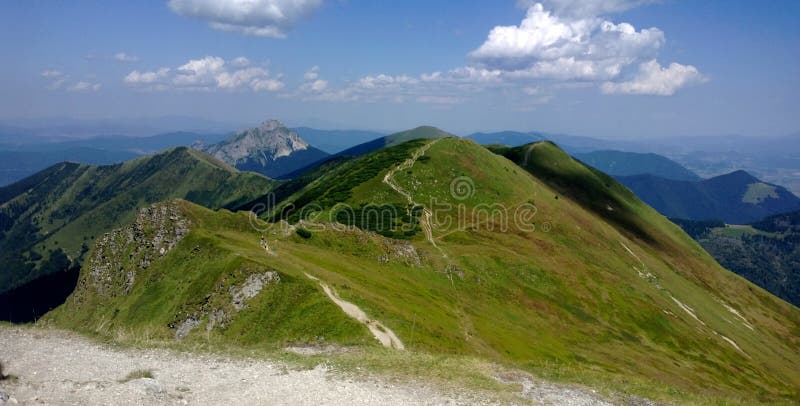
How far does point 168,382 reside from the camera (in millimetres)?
23312

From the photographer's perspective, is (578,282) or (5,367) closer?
(5,367)

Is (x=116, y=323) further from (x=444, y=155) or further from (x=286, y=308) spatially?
(x=444, y=155)

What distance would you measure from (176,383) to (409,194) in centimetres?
9691

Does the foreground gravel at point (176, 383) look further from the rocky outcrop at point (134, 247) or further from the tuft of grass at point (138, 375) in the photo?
the rocky outcrop at point (134, 247)

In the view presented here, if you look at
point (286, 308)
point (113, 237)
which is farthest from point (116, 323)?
point (113, 237)

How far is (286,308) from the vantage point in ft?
139

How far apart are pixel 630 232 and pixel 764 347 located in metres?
63.2

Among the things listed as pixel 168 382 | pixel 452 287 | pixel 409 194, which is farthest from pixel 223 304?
pixel 409 194

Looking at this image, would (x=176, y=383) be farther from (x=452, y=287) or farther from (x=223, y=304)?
(x=452, y=287)

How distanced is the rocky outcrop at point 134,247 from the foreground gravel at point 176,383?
47830mm

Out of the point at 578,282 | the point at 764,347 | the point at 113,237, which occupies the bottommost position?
the point at 764,347

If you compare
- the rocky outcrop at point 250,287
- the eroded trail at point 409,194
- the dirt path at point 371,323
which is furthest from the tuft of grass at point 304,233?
the eroded trail at point 409,194

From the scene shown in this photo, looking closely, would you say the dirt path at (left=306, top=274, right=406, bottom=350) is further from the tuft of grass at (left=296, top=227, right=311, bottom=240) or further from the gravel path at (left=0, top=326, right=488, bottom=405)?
the tuft of grass at (left=296, top=227, right=311, bottom=240)

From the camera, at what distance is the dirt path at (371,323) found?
37.4 meters
